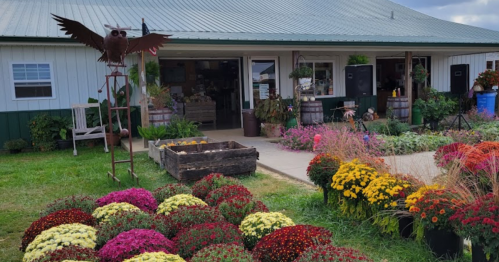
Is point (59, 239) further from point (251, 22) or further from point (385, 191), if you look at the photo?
point (251, 22)

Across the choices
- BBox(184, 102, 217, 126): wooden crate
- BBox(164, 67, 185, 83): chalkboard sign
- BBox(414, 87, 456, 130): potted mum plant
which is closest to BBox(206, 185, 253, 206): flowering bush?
BBox(414, 87, 456, 130): potted mum plant

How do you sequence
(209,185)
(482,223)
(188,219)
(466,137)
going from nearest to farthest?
(482,223)
(188,219)
(209,185)
(466,137)

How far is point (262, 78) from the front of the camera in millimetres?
12328

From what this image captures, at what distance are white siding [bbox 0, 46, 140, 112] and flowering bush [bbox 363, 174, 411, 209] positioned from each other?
27.2 ft

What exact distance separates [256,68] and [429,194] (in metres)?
9.36

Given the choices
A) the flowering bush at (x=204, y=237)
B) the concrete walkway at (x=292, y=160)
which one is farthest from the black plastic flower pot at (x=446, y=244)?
the flowering bush at (x=204, y=237)

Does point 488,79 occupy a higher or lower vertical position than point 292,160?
higher

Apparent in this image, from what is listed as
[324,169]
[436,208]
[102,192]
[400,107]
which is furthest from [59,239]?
[400,107]

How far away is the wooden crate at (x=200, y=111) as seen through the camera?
13602mm

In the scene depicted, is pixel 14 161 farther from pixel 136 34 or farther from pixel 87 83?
pixel 136 34

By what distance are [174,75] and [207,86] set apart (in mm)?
1922

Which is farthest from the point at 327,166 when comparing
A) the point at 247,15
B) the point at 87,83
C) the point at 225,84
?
the point at 225,84

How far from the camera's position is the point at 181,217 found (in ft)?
11.5

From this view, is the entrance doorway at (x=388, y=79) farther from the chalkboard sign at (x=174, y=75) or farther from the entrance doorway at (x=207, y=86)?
the chalkboard sign at (x=174, y=75)
